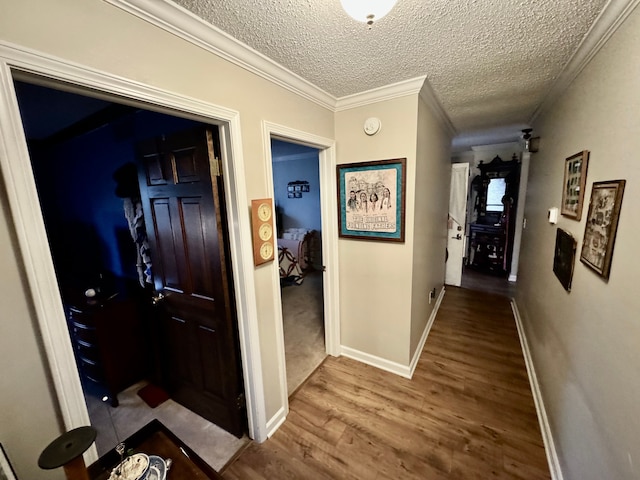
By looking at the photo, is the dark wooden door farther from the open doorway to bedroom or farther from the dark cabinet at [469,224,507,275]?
the dark cabinet at [469,224,507,275]

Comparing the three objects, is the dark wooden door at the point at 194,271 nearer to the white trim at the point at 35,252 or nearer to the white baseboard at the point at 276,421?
the white baseboard at the point at 276,421

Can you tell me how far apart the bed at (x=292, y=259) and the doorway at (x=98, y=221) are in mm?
2767

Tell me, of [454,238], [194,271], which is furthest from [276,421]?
[454,238]

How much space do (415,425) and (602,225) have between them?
1.67 metres

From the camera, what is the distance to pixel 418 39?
1.33m

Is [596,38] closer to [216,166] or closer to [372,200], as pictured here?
[372,200]

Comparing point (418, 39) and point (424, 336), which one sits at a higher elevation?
point (418, 39)

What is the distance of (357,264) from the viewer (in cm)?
238

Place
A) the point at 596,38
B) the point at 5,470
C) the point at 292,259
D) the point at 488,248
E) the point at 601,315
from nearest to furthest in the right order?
the point at 5,470 < the point at 601,315 < the point at 596,38 < the point at 488,248 < the point at 292,259

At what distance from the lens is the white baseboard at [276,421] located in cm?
176

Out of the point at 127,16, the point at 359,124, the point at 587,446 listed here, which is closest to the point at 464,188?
the point at 359,124

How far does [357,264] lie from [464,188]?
2794 millimetres

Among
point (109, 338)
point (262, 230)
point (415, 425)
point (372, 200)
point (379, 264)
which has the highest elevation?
point (372, 200)

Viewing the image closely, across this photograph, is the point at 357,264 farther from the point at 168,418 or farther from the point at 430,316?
the point at 168,418
